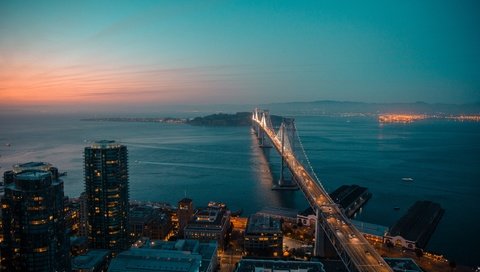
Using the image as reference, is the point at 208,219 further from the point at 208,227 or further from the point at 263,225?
the point at 263,225

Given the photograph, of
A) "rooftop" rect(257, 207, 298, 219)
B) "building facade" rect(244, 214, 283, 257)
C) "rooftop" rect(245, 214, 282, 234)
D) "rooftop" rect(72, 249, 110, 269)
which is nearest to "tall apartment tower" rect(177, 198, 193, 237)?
"rooftop" rect(245, 214, 282, 234)

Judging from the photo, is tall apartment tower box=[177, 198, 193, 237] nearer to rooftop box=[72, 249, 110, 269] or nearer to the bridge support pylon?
rooftop box=[72, 249, 110, 269]

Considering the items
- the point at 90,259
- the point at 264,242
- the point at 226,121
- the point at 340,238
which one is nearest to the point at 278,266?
the point at 340,238

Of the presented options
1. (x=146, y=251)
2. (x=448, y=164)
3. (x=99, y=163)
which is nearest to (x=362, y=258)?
(x=146, y=251)

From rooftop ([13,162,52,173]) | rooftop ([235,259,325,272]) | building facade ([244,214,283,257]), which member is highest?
rooftop ([13,162,52,173])

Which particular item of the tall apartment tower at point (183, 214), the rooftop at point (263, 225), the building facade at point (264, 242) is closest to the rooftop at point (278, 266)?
the building facade at point (264, 242)
